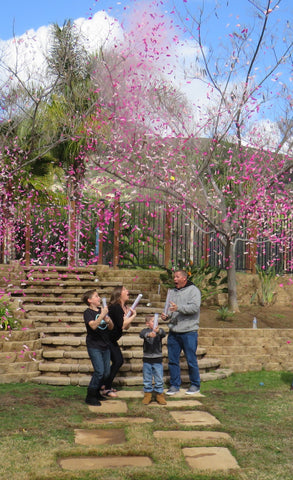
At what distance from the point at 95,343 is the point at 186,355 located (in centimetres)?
155

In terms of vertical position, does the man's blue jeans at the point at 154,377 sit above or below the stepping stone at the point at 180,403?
above

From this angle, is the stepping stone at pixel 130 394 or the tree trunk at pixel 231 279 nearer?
the stepping stone at pixel 130 394

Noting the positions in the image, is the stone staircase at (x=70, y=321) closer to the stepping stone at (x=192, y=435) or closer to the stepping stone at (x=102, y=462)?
the stepping stone at (x=192, y=435)

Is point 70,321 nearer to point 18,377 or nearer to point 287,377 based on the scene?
point 18,377

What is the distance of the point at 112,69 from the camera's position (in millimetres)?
14742

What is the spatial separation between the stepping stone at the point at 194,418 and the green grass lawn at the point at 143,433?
113 mm

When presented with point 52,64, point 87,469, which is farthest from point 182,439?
point 52,64

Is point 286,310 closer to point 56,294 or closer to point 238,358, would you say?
point 238,358

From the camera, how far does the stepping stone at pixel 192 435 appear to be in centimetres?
563

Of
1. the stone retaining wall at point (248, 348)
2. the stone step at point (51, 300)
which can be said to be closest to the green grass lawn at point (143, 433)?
the stone retaining wall at point (248, 348)

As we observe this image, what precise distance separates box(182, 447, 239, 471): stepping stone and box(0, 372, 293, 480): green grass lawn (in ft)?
0.25

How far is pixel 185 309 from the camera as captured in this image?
8.00 metres

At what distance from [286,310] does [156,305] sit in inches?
126

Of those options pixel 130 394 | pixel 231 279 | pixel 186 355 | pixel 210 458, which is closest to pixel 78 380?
pixel 130 394
